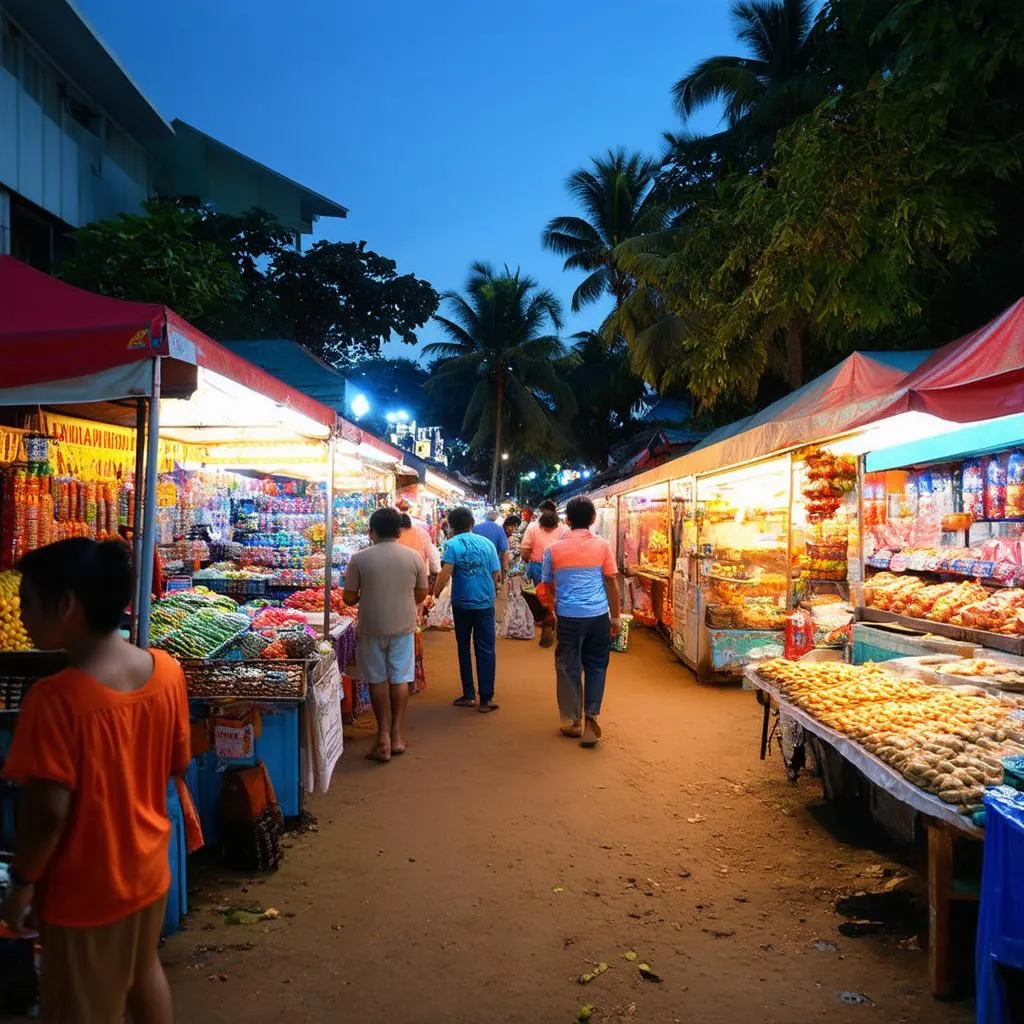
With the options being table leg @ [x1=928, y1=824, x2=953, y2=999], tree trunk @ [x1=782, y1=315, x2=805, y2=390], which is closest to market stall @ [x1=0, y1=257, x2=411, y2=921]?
table leg @ [x1=928, y1=824, x2=953, y2=999]

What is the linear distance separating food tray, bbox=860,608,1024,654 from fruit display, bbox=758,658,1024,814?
79 centimetres

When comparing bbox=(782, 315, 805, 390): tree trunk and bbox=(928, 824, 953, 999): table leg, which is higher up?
bbox=(782, 315, 805, 390): tree trunk

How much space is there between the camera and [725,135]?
61.3 feet

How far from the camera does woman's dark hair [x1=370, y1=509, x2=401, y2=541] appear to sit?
607cm

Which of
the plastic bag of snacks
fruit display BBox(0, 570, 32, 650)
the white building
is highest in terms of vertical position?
the white building

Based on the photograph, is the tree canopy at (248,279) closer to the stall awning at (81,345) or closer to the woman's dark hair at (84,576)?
the stall awning at (81,345)

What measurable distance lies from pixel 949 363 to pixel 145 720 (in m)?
4.71

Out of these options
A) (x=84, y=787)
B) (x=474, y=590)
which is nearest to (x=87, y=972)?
(x=84, y=787)

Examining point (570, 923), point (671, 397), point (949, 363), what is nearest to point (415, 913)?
point (570, 923)

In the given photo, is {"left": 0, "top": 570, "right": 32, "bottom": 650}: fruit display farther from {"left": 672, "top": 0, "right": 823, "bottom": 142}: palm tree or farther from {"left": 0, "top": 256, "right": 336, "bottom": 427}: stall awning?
{"left": 672, "top": 0, "right": 823, "bottom": 142}: palm tree

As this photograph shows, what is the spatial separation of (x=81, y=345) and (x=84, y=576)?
193cm

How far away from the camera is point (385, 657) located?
6094 millimetres

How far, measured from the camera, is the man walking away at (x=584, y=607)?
6.69m

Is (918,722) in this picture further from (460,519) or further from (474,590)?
(460,519)
